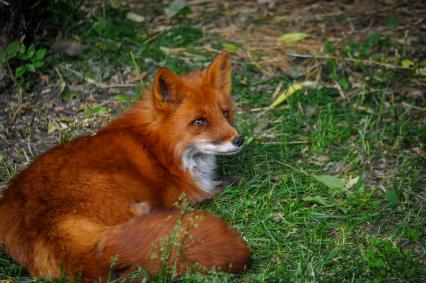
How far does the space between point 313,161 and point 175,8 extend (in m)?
3.31

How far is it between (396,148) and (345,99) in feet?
3.13

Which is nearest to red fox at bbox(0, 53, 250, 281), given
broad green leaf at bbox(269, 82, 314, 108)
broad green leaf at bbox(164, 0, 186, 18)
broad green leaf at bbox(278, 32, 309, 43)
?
broad green leaf at bbox(269, 82, 314, 108)

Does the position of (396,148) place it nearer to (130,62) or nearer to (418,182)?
(418,182)

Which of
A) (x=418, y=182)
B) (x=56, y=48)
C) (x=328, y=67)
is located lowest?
(x=418, y=182)

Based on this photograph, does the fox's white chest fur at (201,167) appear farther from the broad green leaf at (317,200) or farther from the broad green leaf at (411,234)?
the broad green leaf at (411,234)

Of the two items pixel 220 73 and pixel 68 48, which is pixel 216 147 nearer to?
pixel 220 73

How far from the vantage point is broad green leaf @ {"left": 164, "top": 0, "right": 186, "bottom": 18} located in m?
8.27

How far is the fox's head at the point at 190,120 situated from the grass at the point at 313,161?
1.80 feet

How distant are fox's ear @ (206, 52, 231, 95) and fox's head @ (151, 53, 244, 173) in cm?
16

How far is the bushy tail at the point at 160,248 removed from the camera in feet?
13.0

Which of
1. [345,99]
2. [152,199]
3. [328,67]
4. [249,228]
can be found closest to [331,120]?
[345,99]

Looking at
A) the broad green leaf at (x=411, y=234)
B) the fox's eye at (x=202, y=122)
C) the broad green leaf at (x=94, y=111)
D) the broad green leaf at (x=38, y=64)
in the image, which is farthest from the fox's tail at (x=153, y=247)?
the broad green leaf at (x=38, y=64)

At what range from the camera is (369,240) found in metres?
4.68

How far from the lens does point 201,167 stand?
18.0 ft
